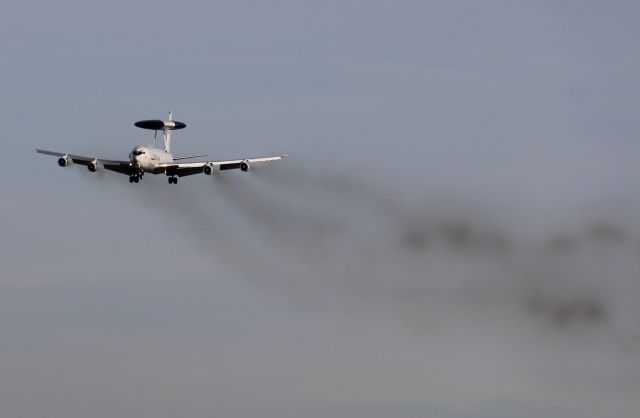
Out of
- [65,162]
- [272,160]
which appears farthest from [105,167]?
[272,160]

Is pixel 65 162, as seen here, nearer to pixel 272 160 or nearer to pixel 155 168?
pixel 155 168

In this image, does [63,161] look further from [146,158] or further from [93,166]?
[146,158]

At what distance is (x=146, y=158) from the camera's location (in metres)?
181

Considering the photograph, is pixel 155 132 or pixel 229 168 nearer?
pixel 229 168

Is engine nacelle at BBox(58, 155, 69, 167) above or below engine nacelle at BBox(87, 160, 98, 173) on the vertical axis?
above

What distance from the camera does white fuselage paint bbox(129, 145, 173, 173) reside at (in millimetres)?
180375

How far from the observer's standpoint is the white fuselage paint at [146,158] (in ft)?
592

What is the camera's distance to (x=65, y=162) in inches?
7023

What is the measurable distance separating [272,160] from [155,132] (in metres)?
18.1

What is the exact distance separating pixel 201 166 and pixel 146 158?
228 inches

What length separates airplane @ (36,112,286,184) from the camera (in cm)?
17838

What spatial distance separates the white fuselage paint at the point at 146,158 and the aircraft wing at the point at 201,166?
729 mm

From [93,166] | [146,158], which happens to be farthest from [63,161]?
[146,158]

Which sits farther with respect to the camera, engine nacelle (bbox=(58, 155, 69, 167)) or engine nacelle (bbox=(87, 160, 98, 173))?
engine nacelle (bbox=(58, 155, 69, 167))
